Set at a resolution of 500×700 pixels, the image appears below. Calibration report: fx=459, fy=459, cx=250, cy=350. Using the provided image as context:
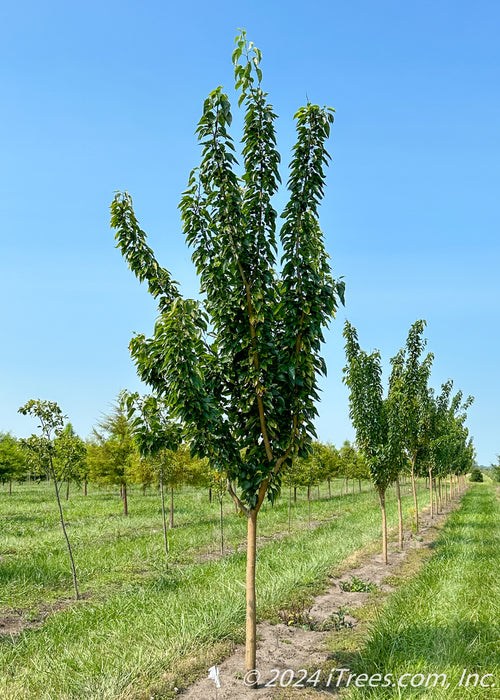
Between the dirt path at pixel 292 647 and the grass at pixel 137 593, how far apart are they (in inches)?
12.3

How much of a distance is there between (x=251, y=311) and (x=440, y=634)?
5115 mm

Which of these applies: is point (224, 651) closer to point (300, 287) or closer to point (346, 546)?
point (300, 287)

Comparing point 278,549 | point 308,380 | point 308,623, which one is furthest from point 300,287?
point 278,549

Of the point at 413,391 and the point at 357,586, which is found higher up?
the point at 413,391

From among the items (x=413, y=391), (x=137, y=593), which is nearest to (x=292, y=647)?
(x=137, y=593)

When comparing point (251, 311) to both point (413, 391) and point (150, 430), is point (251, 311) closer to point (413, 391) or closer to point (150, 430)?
point (150, 430)

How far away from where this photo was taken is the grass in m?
5.75

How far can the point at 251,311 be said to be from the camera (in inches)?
216

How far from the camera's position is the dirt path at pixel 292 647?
17.9 ft

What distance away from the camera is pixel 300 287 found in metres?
5.48

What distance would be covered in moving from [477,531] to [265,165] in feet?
56.7

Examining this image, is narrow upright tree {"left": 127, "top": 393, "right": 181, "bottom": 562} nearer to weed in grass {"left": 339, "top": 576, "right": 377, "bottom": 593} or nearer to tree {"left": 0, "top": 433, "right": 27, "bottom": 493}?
weed in grass {"left": 339, "top": 576, "right": 377, "bottom": 593}

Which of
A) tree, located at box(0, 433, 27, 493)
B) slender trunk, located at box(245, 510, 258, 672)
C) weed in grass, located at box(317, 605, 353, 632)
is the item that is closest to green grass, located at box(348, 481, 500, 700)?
weed in grass, located at box(317, 605, 353, 632)

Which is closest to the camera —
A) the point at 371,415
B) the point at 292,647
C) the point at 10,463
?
the point at 292,647
